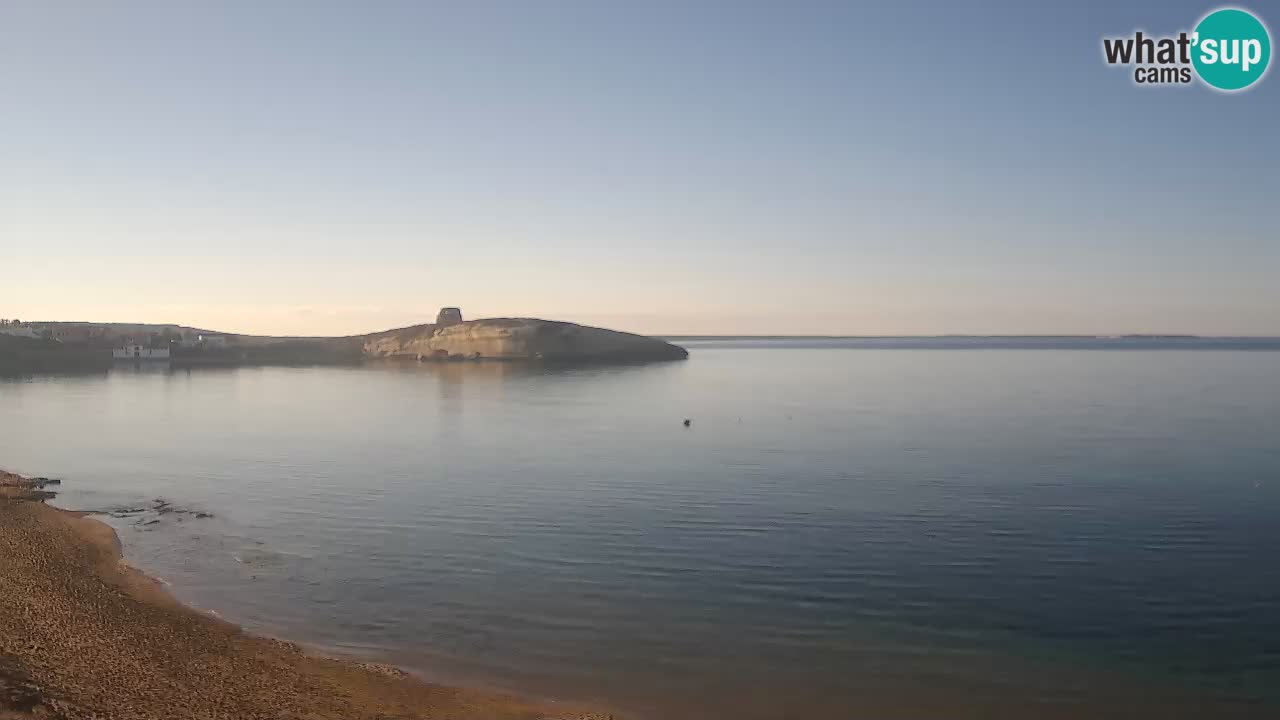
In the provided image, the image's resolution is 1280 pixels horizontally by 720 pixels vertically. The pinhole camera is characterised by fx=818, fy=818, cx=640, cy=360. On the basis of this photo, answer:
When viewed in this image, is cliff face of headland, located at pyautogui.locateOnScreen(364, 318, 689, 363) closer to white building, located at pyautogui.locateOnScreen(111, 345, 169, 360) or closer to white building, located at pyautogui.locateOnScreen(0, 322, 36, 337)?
white building, located at pyautogui.locateOnScreen(111, 345, 169, 360)

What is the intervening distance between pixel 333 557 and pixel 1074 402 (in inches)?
2662

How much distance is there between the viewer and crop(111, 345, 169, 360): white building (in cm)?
18012

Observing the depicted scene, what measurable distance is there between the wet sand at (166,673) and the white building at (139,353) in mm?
188642

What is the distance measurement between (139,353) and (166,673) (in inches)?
7908

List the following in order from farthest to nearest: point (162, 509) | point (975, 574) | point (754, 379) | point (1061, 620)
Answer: point (754, 379), point (162, 509), point (975, 574), point (1061, 620)

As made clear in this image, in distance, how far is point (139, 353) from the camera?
18550cm

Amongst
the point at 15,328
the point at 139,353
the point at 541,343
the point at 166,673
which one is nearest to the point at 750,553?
the point at 166,673

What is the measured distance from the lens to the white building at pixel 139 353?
18012cm

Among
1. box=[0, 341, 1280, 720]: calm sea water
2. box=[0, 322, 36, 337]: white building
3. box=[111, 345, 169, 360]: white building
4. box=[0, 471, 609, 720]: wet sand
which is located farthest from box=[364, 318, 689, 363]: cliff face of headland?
box=[0, 471, 609, 720]: wet sand

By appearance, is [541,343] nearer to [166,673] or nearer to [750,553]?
[750,553]

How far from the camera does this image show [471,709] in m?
13.6

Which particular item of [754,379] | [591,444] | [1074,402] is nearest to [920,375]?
[754,379]

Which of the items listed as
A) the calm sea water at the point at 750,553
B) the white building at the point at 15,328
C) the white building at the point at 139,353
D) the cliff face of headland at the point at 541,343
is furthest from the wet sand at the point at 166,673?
the white building at the point at 15,328

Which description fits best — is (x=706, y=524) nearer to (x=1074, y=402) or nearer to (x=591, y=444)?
(x=591, y=444)
